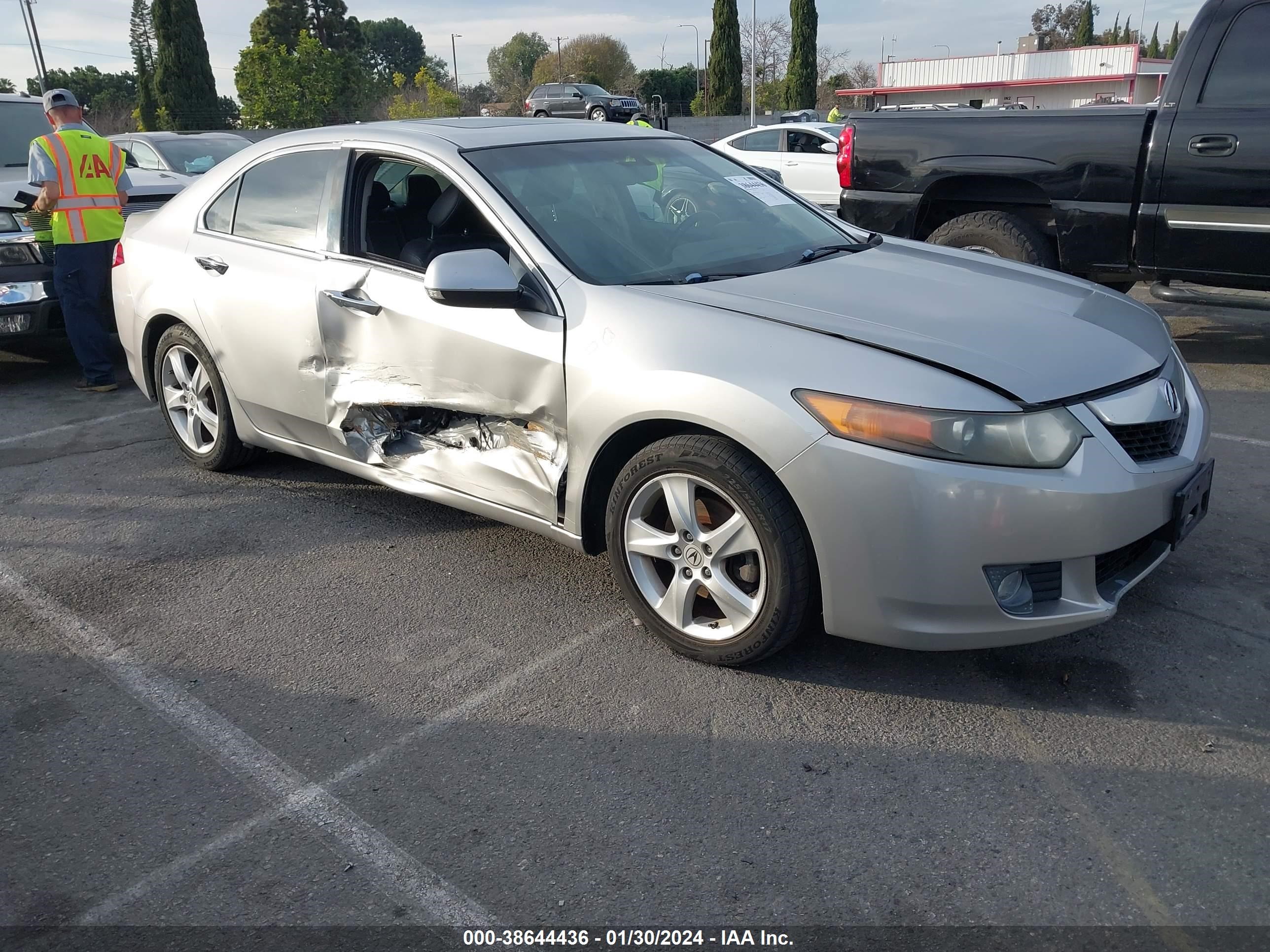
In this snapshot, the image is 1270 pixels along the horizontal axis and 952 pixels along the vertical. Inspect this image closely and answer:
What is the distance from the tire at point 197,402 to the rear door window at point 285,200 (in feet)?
2.07

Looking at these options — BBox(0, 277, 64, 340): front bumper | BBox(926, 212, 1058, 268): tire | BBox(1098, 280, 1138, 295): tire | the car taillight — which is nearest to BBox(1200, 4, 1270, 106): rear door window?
BBox(926, 212, 1058, 268): tire

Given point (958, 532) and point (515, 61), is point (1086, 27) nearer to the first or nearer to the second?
point (515, 61)

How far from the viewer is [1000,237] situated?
22.3ft

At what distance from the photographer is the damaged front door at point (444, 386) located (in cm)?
358

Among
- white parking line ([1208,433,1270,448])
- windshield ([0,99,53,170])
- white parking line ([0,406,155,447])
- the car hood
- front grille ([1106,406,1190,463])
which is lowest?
white parking line ([1208,433,1270,448])

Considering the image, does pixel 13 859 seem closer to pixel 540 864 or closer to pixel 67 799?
pixel 67 799

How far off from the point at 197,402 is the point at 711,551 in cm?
309

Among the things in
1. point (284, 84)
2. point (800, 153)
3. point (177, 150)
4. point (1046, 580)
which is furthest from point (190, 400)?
point (284, 84)

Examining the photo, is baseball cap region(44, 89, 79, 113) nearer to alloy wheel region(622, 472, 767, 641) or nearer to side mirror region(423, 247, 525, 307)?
side mirror region(423, 247, 525, 307)

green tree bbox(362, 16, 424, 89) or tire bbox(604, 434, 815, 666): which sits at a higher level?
green tree bbox(362, 16, 424, 89)

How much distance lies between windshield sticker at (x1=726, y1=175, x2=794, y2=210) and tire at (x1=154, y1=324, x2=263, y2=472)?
246cm

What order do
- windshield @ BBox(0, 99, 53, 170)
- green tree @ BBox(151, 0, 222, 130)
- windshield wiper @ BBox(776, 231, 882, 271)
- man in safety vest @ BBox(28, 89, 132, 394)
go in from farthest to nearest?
green tree @ BBox(151, 0, 222, 130) < windshield @ BBox(0, 99, 53, 170) < man in safety vest @ BBox(28, 89, 132, 394) < windshield wiper @ BBox(776, 231, 882, 271)

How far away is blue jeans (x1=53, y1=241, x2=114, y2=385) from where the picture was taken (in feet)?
22.4

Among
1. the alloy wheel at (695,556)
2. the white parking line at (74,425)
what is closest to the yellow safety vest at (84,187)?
the white parking line at (74,425)
